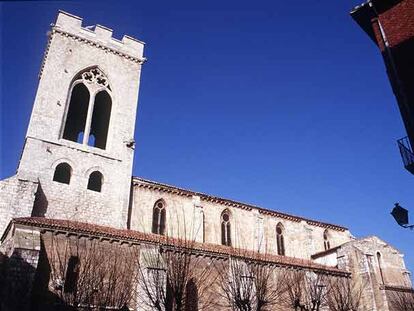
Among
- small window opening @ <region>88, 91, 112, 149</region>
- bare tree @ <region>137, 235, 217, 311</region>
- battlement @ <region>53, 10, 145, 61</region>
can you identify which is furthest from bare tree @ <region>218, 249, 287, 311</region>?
battlement @ <region>53, 10, 145, 61</region>

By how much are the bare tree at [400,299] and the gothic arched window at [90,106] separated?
2218cm

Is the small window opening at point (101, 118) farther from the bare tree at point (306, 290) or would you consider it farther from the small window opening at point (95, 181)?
the bare tree at point (306, 290)

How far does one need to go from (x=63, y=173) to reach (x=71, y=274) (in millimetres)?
8242

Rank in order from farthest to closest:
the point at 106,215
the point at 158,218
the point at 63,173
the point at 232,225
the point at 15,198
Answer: the point at 232,225 < the point at 158,218 < the point at 63,173 < the point at 106,215 < the point at 15,198

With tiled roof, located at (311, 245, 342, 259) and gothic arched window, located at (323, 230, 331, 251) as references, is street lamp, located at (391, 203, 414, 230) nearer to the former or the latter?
tiled roof, located at (311, 245, 342, 259)

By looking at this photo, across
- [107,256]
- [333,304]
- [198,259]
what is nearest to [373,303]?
[333,304]

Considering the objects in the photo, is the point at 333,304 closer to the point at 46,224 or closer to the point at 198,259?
the point at 198,259

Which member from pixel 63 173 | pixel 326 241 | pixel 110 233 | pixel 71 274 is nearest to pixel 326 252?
pixel 326 241

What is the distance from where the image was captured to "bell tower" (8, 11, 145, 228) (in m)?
21.2

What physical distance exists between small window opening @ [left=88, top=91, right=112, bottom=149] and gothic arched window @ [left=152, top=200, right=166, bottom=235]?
5.96m

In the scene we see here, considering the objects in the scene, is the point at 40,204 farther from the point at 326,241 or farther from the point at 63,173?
the point at 326,241

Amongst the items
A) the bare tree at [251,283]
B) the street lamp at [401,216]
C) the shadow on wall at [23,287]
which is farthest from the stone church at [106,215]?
the street lamp at [401,216]

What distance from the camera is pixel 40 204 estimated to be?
797 inches

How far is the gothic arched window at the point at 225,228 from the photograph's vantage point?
25.6 meters
